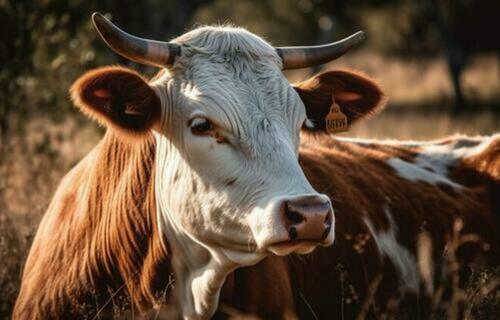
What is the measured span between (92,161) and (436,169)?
296 cm

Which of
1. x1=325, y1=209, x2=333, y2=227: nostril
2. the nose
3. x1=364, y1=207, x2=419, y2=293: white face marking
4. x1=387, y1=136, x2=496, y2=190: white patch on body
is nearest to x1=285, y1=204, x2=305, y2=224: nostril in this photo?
the nose

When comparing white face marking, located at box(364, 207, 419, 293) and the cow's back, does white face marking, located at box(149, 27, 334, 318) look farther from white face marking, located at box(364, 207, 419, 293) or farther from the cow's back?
white face marking, located at box(364, 207, 419, 293)

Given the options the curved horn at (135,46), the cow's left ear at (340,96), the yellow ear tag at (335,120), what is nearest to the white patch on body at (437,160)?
the cow's left ear at (340,96)

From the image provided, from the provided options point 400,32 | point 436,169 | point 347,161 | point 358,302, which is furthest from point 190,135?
point 400,32

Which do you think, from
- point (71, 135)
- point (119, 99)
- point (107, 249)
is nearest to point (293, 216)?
point (119, 99)

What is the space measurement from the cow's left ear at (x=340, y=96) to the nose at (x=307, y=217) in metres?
1.19

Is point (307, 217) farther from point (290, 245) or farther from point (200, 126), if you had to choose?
point (200, 126)

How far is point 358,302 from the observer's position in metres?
5.49

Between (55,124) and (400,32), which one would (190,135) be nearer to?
(55,124)

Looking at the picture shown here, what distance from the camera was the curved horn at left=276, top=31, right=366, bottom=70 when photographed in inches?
189

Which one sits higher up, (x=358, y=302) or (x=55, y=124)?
(x=55, y=124)

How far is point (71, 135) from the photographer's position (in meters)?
8.79

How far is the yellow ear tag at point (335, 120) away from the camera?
493 centimetres

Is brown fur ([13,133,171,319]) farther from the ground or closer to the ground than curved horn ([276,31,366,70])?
closer to the ground
